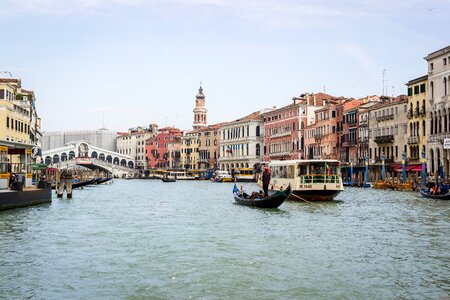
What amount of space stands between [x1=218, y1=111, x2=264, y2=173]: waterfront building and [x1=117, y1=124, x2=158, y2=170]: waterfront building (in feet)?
82.4

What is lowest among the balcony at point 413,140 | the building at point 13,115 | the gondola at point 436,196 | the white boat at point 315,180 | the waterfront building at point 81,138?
the gondola at point 436,196

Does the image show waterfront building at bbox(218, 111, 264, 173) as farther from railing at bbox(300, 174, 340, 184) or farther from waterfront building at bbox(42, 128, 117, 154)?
railing at bbox(300, 174, 340, 184)

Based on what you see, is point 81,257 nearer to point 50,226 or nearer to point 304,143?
point 50,226

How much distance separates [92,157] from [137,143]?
32.4 feet

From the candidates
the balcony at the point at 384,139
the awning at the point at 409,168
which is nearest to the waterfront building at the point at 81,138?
the balcony at the point at 384,139

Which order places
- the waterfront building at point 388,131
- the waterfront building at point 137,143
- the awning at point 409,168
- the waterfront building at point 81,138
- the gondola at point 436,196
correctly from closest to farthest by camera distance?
the gondola at point 436,196 → the awning at point 409,168 → the waterfront building at point 388,131 → the waterfront building at point 137,143 → the waterfront building at point 81,138

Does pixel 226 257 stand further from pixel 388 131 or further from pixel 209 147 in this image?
pixel 209 147

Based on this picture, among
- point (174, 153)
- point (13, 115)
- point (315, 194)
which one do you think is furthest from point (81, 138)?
point (315, 194)

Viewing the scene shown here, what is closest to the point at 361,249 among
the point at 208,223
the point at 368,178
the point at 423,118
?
the point at 208,223

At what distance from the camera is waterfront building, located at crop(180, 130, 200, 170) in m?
88.9

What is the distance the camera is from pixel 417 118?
43.0 m

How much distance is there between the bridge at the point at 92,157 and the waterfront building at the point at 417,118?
4803 centimetres

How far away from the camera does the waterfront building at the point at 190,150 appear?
88875 millimetres

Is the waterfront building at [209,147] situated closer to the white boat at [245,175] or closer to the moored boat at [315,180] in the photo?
the white boat at [245,175]
